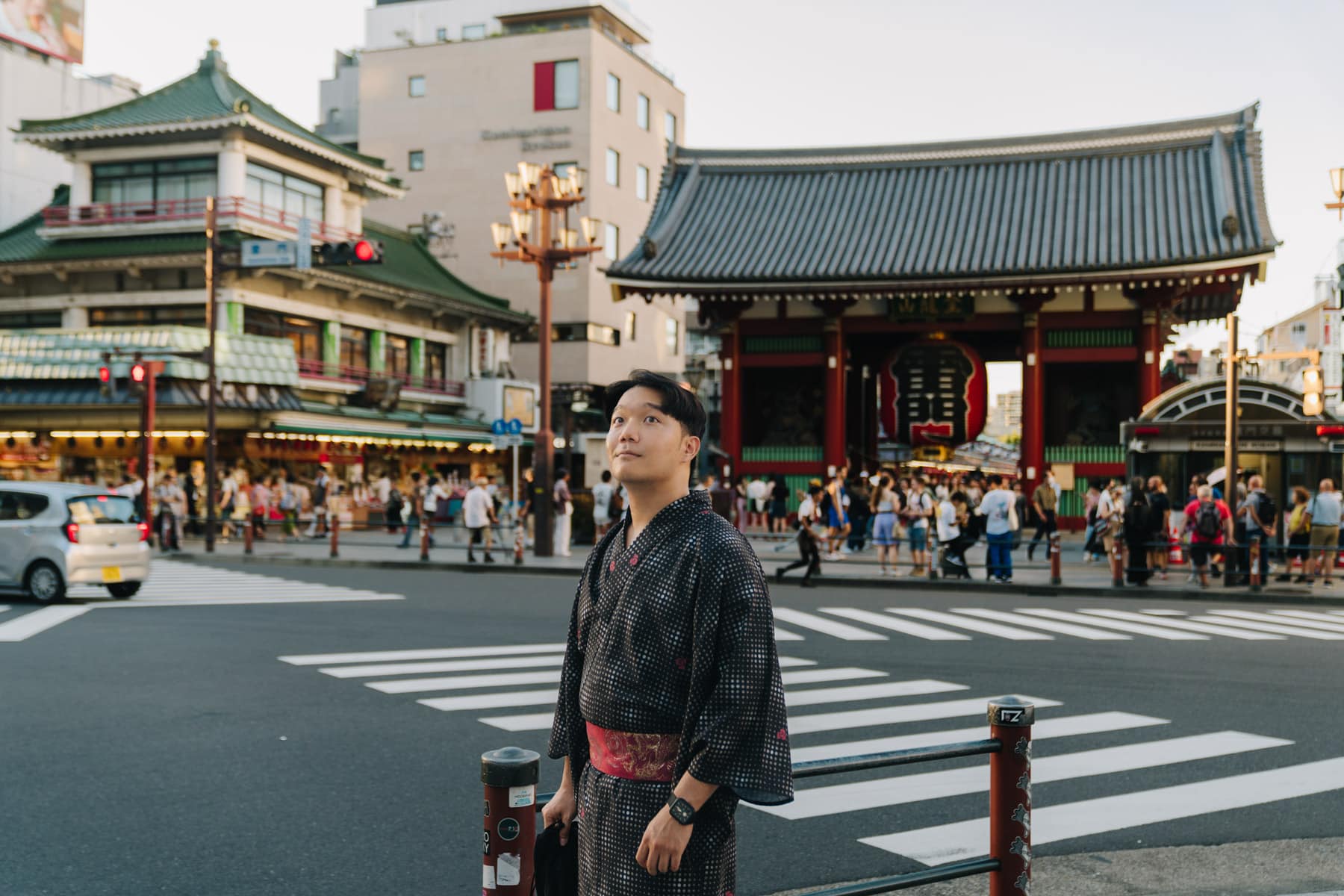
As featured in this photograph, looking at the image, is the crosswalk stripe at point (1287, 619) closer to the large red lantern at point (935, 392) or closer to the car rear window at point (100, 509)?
the large red lantern at point (935, 392)

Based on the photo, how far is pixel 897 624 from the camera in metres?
14.0

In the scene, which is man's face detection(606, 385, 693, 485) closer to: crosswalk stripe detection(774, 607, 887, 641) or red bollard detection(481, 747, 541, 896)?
red bollard detection(481, 747, 541, 896)

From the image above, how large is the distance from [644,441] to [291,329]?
115 feet

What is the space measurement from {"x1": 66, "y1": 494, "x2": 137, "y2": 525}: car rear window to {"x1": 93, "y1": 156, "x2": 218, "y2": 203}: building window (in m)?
19.9

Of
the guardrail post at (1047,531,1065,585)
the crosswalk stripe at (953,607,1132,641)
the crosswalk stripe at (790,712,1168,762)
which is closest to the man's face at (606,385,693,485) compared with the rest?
the crosswalk stripe at (790,712,1168,762)

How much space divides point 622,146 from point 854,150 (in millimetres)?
20306

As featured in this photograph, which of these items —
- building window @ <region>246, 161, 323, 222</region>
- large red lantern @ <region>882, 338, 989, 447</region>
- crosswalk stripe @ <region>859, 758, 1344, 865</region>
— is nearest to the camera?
crosswalk stripe @ <region>859, 758, 1344, 865</region>

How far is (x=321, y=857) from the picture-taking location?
17.7 ft

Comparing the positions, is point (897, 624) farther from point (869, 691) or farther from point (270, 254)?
point (270, 254)

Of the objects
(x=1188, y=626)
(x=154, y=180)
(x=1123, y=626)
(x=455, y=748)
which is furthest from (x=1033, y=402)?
(x=154, y=180)

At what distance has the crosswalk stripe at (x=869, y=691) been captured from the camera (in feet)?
30.3

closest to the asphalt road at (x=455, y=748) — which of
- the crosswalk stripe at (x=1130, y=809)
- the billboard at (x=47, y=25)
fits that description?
the crosswalk stripe at (x=1130, y=809)

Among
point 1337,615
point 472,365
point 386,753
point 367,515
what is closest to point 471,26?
point 472,365

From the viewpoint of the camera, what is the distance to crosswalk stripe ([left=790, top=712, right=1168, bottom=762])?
7.40 m
